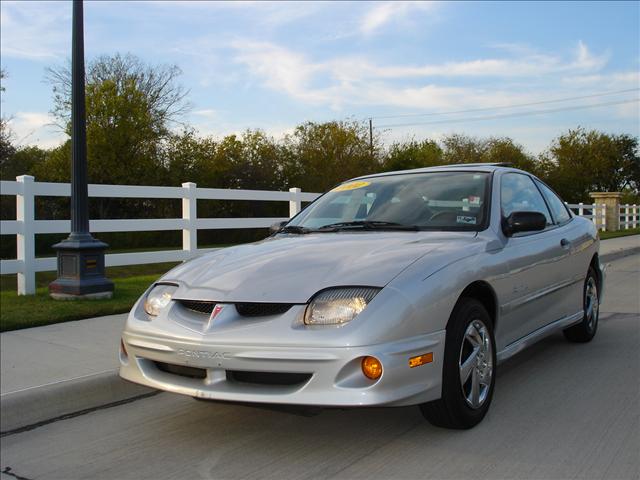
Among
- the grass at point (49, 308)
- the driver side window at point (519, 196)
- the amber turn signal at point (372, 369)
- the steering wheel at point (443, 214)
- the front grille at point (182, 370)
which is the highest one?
the driver side window at point (519, 196)

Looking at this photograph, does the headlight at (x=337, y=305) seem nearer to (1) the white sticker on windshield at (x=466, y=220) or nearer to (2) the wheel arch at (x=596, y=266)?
(1) the white sticker on windshield at (x=466, y=220)

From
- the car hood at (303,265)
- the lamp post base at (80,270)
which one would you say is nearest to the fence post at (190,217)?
the lamp post base at (80,270)

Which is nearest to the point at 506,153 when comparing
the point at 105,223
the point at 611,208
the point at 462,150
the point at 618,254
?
the point at 462,150

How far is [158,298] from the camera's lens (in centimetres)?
402

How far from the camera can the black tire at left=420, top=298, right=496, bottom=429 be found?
3623mm

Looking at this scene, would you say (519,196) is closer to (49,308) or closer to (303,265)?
(303,265)

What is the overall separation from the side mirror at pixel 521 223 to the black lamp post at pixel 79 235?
5082mm

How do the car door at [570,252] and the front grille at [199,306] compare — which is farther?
the car door at [570,252]

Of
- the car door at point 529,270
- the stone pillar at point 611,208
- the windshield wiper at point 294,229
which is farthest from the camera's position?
the stone pillar at point 611,208

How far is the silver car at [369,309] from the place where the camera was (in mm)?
3281

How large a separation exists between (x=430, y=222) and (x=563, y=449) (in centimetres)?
→ 171

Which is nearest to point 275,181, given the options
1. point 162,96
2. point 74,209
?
point 162,96

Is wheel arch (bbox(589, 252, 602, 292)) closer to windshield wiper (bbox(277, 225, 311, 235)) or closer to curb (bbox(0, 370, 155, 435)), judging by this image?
windshield wiper (bbox(277, 225, 311, 235))

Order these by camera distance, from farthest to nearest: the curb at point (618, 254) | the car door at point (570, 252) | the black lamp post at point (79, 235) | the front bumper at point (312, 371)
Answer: the curb at point (618, 254) < the black lamp post at point (79, 235) < the car door at point (570, 252) < the front bumper at point (312, 371)
